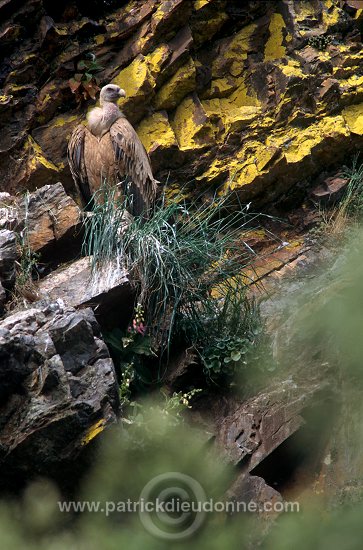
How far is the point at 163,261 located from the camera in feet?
20.2

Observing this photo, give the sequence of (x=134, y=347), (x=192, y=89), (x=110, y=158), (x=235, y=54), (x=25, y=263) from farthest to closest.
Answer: (x=235, y=54)
(x=192, y=89)
(x=110, y=158)
(x=25, y=263)
(x=134, y=347)

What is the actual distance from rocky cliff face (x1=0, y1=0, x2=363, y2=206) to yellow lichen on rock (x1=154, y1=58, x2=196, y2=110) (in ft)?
0.03

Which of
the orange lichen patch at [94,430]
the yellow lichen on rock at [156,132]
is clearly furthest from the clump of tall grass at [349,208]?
the orange lichen patch at [94,430]

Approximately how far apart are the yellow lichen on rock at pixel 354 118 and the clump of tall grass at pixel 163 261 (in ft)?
8.21

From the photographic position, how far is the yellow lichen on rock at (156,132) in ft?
26.7

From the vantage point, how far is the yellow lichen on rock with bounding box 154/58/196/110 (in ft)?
27.2

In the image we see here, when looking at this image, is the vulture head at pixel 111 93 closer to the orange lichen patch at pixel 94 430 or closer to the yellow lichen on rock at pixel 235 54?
the yellow lichen on rock at pixel 235 54

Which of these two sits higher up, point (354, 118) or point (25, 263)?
point (25, 263)

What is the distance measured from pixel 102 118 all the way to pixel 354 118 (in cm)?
271

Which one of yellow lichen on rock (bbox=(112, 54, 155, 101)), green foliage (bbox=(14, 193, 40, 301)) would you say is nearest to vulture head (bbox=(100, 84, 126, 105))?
yellow lichen on rock (bbox=(112, 54, 155, 101))

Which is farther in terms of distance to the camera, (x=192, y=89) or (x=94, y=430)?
(x=192, y=89)

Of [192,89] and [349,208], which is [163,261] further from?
[192,89]

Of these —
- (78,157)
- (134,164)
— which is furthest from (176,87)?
(78,157)

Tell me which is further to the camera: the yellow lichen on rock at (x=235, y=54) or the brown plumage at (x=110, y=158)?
the yellow lichen on rock at (x=235, y=54)
